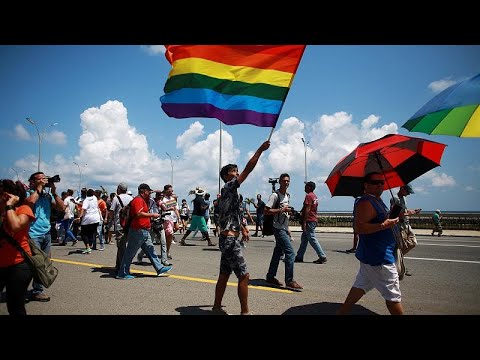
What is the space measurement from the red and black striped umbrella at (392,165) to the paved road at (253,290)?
173 centimetres

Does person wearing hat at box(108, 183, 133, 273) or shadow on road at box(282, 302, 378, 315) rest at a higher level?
person wearing hat at box(108, 183, 133, 273)

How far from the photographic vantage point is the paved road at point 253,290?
468cm

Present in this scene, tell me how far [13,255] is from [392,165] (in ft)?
15.3

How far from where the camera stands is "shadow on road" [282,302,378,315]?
4500 mm

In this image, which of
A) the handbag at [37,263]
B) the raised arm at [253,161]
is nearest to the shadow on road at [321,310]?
the raised arm at [253,161]

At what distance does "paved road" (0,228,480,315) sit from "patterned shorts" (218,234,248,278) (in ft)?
2.38

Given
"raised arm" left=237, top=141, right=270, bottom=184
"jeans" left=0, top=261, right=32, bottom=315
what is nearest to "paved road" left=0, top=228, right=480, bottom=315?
"jeans" left=0, top=261, right=32, bottom=315

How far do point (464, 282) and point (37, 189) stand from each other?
7.32m

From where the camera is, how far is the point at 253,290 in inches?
225

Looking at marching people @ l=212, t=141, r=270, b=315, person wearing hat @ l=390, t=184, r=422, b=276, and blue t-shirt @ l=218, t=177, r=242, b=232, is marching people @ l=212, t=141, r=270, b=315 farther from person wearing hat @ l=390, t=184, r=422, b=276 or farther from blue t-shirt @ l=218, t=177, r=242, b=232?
person wearing hat @ l=390, t=184, r=422, b=276

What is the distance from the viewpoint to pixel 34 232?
5.20 meters

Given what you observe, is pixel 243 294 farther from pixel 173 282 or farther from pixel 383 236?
pixel 173 282
